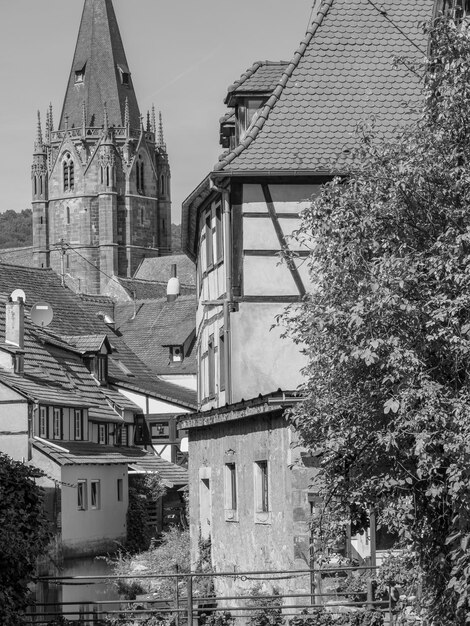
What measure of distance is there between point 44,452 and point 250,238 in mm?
17946

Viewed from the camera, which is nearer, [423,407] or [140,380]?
[423,407]

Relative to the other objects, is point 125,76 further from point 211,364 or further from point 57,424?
point 211,364

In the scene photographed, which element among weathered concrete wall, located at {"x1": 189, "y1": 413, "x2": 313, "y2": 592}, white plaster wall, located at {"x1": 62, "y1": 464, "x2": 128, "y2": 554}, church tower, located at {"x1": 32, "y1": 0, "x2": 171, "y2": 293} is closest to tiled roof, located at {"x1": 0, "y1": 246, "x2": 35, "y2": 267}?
church tower, located at {"x1": 32, "y1": 0, "x2": 171, "y2": 293}

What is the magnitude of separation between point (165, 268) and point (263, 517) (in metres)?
135

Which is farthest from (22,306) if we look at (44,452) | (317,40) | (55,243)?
(55,243)

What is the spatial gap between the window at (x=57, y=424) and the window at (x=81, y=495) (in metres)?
2.10

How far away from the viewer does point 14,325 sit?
150 ft

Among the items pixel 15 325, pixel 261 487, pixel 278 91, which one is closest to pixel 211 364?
pixel 261 487

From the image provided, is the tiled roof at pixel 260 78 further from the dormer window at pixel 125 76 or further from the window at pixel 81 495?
the dormer window at pixel 125 76

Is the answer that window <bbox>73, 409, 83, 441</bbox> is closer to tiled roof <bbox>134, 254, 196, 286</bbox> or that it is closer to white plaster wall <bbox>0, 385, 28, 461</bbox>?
white plaster wall <bbox>0, 385, 28, 461</bbox>

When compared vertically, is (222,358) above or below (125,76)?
below

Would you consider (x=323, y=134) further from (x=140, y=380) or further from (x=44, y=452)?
(x=140, y=380)

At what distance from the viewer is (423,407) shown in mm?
13695

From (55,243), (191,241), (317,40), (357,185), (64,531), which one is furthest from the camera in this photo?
(55,243)
